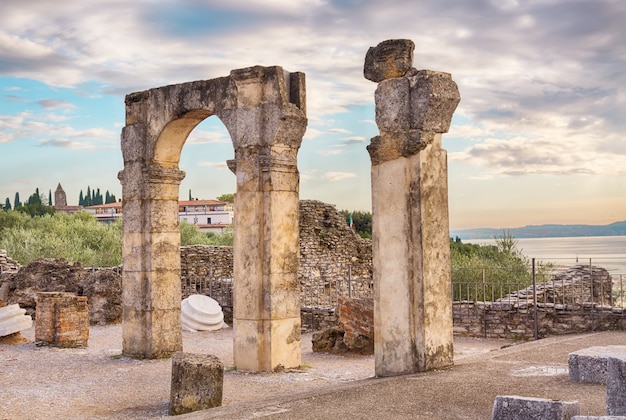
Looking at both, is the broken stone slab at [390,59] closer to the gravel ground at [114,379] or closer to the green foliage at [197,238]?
the gravel ground at [114,379]

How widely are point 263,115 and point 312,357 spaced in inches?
174

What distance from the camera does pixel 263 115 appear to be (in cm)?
1111

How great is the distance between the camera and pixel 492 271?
19.5 metres

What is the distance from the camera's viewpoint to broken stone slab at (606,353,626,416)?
588 cm

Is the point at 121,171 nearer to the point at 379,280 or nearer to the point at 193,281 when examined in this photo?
the point at 379,280

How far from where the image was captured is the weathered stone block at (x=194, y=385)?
8.38m

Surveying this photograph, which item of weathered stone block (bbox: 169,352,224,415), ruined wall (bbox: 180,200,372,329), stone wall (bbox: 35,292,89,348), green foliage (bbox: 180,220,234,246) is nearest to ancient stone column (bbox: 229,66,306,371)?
weathered stone block (bbox: 169,352,224,415)

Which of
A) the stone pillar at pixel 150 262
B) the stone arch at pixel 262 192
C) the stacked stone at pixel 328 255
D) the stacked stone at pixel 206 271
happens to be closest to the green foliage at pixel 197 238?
the stacked stone at pixel 328 255

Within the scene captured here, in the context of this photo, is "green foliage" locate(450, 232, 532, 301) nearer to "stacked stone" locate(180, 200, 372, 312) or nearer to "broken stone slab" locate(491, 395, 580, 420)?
"stacked stone" locate(180, 200, 372, 312)

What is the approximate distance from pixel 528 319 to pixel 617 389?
8.02 m

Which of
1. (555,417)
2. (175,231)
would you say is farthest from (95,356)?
(555,417)

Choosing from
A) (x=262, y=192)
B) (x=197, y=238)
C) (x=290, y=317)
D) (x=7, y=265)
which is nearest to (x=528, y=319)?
(x=290, y=317)

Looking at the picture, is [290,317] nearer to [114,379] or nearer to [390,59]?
[114,379]

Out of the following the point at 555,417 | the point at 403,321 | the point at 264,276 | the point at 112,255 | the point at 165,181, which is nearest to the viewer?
the point at 555,417
